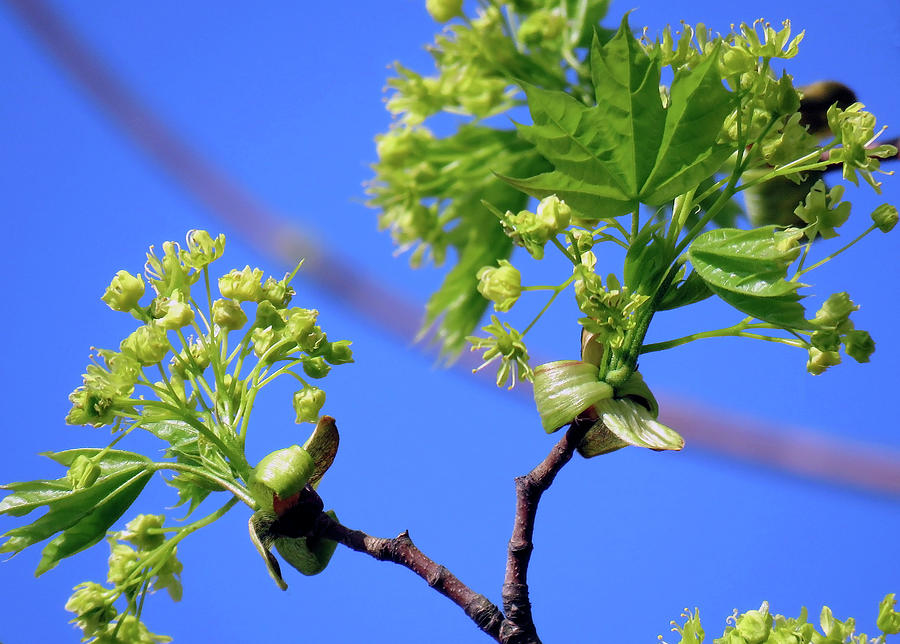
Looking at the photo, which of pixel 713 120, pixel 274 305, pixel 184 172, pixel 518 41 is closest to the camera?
pixel 713 120

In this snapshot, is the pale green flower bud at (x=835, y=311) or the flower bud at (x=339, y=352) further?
the flower bud at (x=339, y=352)

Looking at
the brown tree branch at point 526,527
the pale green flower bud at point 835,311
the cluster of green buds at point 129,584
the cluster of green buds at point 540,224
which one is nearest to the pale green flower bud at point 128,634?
the cluster of green buds at point 129,584

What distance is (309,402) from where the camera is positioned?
664mm

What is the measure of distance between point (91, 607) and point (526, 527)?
26 cm

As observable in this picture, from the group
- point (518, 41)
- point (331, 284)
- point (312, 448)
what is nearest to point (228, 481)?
point (312, 448)

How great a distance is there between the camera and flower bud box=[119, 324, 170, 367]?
584 mm

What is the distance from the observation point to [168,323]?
23.8 inches

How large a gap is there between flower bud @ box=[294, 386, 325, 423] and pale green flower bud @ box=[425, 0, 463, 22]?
357 mm

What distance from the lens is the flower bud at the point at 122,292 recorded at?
62 centimetres

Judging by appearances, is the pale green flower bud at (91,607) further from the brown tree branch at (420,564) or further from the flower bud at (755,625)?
the flower bud at (755,625)

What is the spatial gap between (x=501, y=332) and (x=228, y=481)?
219 mm

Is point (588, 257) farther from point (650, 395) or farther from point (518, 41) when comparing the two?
point (518, 41)

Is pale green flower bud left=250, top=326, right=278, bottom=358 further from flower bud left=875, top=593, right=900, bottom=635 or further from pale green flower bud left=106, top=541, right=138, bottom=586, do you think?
flower bud left=875, top=593, right=900, bottom=635

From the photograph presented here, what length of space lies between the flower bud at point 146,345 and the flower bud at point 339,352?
0.33 ft
